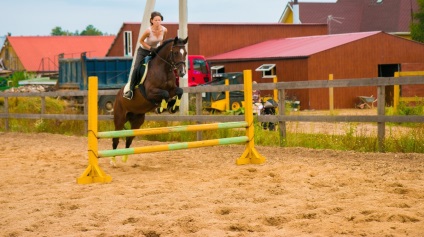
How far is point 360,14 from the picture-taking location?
5694cm

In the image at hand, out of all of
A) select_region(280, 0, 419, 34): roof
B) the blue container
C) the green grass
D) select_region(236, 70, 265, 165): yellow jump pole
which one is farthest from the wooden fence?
select_region(280, 0, 419, 34): roof

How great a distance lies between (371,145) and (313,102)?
76.2 ft

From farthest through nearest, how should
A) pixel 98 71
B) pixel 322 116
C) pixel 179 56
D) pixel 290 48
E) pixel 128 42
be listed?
pixel 128 42 → pixel 290 48 → pixel 98 71 → pixel 322 116 → pixel 179 56

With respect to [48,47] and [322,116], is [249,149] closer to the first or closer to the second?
[322,116]

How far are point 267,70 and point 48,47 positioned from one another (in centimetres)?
5186

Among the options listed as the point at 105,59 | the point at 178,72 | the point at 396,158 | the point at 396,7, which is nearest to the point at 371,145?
the point at 396,158

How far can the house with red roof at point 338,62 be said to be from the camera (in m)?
37.1

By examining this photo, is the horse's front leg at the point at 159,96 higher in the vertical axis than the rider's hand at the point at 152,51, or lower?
lower

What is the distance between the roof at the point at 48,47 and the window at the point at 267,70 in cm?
4565

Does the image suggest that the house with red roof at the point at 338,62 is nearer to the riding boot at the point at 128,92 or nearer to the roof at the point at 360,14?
the roof at the point at 360,14

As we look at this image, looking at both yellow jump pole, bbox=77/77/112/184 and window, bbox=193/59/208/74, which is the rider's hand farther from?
window, bbox=193/59/208/74

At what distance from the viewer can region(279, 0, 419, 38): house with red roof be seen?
53.7 metres

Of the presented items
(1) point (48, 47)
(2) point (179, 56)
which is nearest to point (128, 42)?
(2) point (179, 56)

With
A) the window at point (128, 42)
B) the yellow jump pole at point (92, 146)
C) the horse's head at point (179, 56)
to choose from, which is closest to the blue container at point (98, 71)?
the window at point (128, 42)
